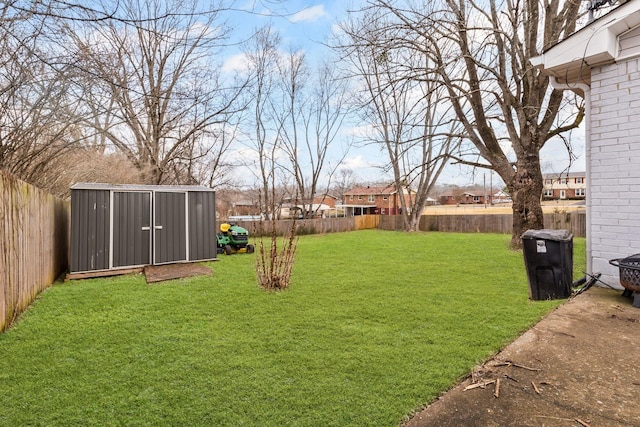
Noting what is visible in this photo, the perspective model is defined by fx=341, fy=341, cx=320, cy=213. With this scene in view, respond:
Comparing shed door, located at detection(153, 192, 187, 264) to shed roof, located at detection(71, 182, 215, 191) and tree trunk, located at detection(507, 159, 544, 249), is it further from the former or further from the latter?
tree trunk, located at detection(507, 159, 544, 249)

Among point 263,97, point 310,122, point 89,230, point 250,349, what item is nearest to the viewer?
point 250,349

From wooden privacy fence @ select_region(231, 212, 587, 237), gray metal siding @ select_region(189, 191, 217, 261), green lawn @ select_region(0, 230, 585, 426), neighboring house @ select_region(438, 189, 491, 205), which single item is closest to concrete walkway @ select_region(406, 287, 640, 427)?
green lawn @ select_region(0, 230, 585, 426)

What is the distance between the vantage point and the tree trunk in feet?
25.2

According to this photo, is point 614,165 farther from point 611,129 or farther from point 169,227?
point 169,227

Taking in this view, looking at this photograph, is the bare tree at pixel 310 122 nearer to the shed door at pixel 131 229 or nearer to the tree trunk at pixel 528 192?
the tree trunk at pixel 528 192

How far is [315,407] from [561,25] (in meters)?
8.79

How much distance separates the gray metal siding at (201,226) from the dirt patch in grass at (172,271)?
44 cm

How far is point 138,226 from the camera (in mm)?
6602

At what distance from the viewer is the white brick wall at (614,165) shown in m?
3.46

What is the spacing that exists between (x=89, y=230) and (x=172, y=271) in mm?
1580

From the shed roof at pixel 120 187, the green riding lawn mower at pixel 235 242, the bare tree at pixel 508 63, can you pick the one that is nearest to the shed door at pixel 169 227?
the shed roof at pixel 120 187

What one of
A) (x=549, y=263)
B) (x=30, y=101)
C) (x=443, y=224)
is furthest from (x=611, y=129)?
(x=443, y=224)

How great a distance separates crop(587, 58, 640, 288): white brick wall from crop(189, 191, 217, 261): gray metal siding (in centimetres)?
663

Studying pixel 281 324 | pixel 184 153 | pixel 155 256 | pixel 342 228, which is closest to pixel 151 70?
pixel 184 153
